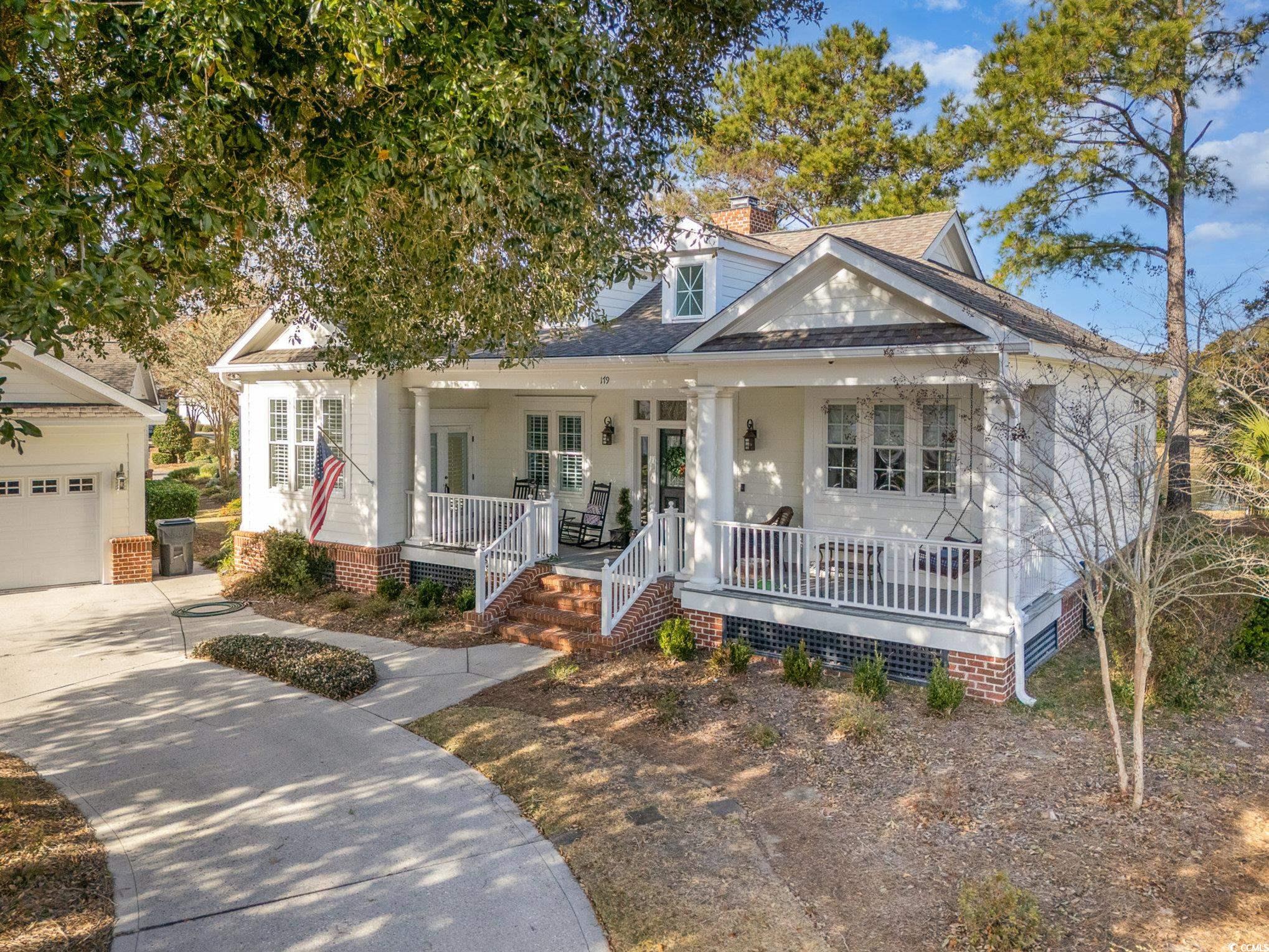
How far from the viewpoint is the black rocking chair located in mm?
15562

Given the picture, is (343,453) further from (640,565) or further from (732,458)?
(732,458)

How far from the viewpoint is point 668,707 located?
29.8ft

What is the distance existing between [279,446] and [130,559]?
3.45 meters

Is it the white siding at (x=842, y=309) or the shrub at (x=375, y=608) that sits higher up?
the white siding at (x=842, y=309)

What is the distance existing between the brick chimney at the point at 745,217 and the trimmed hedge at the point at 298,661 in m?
10.1

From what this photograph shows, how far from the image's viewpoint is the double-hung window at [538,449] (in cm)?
1677

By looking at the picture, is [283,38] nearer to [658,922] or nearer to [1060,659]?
[658,922]

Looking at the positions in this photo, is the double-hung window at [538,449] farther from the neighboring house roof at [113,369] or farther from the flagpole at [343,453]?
the neighboring house roof at [113,369]

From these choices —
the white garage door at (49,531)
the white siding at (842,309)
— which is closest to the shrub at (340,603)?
the white garage door at (49,531)

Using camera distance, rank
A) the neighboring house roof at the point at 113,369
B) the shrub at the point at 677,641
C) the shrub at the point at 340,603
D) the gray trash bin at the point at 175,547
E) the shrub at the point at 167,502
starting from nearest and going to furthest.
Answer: the shrub at the point at 677,641, the shrub at the point at 340,603, the gray trash bin at the point at 175,547, the neighboring house roof at the point at 113,369, the shrub at the point at 167,502

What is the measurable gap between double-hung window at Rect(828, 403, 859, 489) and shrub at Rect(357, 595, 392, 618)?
6909 millimetres

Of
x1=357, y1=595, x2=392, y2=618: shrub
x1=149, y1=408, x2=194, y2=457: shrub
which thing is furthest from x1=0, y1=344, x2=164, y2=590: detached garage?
x1=149, y1=408, x2=194, y2=457: shrub

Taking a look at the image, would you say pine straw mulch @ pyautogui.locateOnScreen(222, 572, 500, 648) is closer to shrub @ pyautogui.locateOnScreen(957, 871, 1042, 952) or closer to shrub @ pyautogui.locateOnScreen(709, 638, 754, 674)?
shrub @ pyautogui.locateOnScreen(709, 638, 754, 674)

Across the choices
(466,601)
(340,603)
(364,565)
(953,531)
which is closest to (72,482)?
(364,565)
